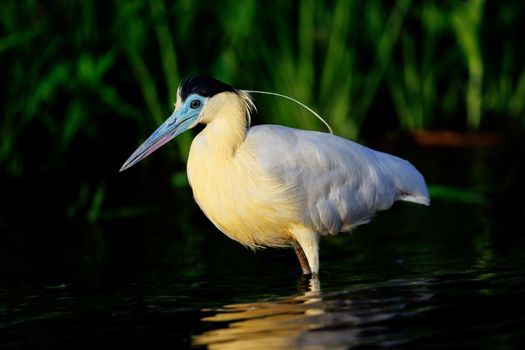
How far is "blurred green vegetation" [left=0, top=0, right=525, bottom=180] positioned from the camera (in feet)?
37.0

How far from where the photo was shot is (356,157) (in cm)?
774

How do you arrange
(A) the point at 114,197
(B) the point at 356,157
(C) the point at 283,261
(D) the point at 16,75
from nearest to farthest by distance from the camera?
(B) the point at 356,157, (C) the point at 283,261, (D) the point at 16,75, (A) the point at 114,197

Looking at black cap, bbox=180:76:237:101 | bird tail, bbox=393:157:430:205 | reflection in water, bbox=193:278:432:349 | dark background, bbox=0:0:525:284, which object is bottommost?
reflection in water, bbox=193:278:432:349

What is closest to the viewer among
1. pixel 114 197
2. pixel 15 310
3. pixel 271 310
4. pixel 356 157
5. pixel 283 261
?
pixel 271 310

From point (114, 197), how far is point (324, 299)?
599cm

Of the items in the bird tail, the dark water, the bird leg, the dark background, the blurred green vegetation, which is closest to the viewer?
the dark water

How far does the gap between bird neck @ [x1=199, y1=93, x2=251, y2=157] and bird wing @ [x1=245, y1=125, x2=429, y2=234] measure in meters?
0.08

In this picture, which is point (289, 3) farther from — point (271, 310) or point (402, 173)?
point (271, 310)

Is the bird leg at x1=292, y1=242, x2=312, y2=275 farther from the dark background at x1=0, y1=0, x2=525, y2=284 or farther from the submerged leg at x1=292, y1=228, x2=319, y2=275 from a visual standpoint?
the dark background at x1=0, y1=0, x2=525, y2=284

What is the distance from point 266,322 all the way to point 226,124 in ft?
6.68

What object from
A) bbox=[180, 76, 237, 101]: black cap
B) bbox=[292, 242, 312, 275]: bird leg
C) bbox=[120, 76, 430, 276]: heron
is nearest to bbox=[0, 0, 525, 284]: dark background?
bbox=[292, 242, 312, 275]: bird leg

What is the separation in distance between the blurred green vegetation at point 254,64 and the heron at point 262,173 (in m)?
3.68

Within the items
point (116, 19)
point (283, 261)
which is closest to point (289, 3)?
point (116, 19)

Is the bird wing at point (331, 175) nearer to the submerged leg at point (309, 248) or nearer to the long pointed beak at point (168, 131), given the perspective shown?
the submerged leg at point (309, 248)
